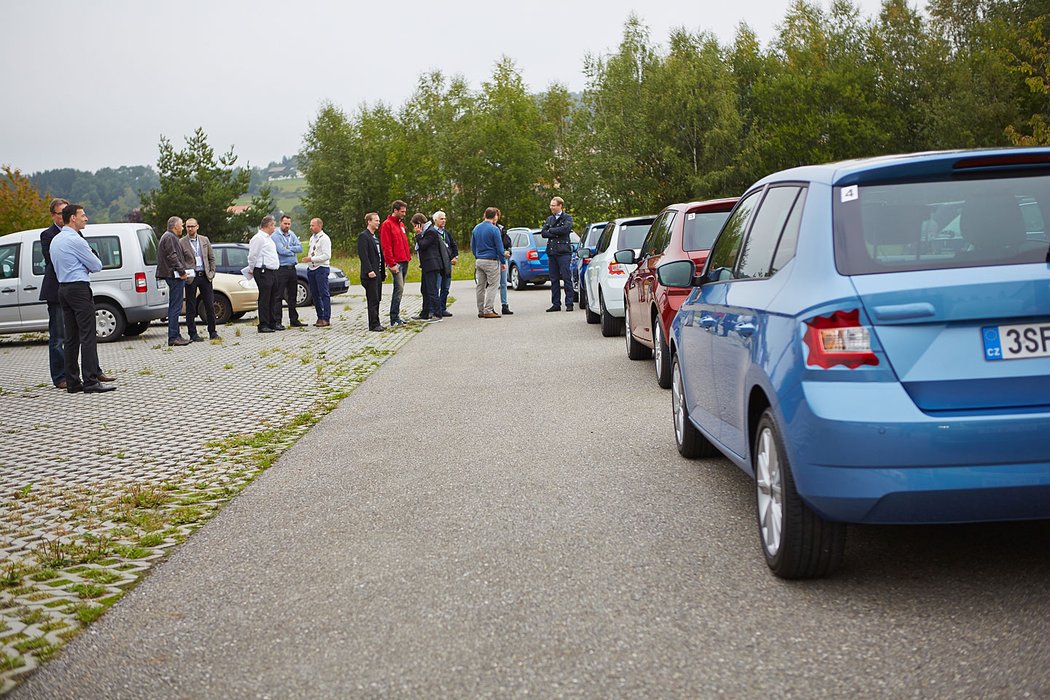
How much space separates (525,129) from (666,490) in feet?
270

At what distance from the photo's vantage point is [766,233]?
211 inches

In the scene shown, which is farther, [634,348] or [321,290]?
[321,290]

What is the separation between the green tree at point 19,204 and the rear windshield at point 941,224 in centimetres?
7989

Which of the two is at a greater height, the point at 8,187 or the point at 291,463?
the point at 8,187

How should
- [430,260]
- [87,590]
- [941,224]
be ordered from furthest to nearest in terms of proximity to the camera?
[430,260]
[87,590]
[941,224]

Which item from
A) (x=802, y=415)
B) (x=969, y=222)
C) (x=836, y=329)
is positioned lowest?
(x=802, y=415)

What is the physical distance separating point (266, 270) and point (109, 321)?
117 inches

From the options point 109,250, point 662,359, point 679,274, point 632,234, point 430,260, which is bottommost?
point 662,359

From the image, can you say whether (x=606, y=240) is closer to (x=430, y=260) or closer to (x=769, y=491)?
(x=430, y=260)

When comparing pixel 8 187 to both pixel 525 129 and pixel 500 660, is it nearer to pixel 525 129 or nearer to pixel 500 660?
pixel 525 129

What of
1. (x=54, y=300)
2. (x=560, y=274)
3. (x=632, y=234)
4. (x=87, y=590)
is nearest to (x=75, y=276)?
(x=54, y=300)

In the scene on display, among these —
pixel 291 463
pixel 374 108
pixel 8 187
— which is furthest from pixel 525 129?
pixel 291 463

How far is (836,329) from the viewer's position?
412cm

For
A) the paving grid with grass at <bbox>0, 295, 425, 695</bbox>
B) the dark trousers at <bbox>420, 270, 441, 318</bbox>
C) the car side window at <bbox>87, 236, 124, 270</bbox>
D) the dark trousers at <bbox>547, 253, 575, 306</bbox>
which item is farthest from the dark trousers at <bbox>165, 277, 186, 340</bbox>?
the dark trousers at <bbox>547, 253, 575, 306</bbox>
